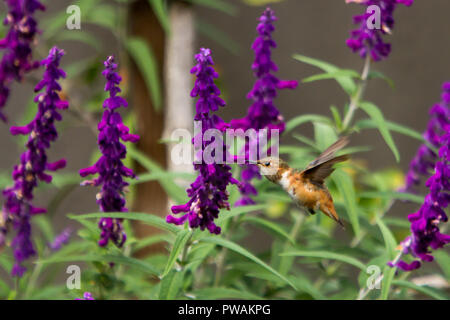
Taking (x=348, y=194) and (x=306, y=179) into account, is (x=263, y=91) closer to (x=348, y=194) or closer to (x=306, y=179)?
(x=306, y=179)

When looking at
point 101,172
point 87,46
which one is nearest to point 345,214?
point 101,172

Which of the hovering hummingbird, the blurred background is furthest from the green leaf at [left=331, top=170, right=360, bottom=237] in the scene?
the blurred background

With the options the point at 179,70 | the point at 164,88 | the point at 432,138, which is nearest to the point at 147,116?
the point at 164,88

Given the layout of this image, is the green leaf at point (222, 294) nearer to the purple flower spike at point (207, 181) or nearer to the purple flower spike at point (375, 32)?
the purple flower spike at point (207, 181)

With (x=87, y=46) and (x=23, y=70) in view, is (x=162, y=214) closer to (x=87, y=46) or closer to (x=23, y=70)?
(x=23, y=70)

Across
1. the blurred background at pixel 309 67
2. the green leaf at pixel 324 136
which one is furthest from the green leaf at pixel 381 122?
the blurred background at pixel 309 67
